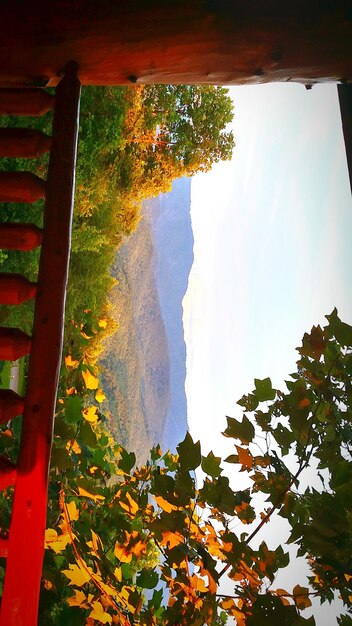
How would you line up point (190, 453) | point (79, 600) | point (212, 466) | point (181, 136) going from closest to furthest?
point (190, 453)
point (212, 466)
point (79, 600)
point (181, 136)

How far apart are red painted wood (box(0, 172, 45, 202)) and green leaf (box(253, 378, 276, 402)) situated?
949 mm

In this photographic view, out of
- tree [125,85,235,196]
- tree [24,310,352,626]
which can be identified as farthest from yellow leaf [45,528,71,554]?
tree [125,85,235,196]

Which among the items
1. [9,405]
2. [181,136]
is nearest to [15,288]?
[9,405]

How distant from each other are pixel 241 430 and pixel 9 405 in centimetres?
68

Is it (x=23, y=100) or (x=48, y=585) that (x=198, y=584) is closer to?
(x=48, y=585)

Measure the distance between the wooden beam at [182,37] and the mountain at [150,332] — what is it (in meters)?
16.2

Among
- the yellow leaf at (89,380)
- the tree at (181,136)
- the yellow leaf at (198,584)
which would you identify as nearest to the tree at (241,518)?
the yellow leaf at (198,584)

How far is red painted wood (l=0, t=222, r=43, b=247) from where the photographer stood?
1.55 m

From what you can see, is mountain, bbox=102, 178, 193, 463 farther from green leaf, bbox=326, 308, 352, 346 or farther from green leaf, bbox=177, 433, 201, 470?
green leaf, bbox=177, 433, 201, 470

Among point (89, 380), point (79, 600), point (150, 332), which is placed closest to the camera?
point (79, 600)

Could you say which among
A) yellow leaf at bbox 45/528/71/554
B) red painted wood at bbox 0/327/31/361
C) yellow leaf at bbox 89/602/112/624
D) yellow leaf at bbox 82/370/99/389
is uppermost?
yellow leaf at bbox 82/370/99/389

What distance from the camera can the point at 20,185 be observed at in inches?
62.6

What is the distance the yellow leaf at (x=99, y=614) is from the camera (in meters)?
1.36

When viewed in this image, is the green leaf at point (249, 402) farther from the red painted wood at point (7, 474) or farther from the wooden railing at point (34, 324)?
the red painted wood at point (7, 474)
